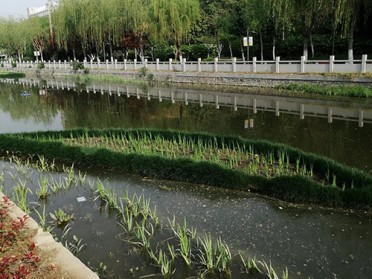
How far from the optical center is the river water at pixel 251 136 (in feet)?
17.3

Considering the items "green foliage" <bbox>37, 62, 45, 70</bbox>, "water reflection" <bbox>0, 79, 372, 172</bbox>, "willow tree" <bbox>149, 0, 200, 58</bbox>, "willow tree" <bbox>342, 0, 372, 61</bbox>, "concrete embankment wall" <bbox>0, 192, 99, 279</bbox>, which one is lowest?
"water reflection" <bbox>0, 79, 372, 172</bbox>

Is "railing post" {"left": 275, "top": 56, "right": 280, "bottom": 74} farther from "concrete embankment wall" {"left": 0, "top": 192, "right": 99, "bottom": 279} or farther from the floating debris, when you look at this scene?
"concrete embankment wall" {"left": 0, "top": 192, "right": 99, "bottom": 279}

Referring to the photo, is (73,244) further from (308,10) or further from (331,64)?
(308,10)

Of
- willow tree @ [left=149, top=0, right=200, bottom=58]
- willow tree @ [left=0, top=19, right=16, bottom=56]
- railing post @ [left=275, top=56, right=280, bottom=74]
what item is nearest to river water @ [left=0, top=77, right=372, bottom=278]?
railing post @ [left=275, top=56, right=280, bottom=74]

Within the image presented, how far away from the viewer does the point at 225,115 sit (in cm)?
1591

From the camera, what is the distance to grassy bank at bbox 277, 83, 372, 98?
57.1 ft

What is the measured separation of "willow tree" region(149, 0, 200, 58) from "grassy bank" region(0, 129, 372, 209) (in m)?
24.5

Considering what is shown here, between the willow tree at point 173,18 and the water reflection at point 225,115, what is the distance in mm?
10784

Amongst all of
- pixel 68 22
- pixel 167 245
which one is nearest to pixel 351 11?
pixel 167 245

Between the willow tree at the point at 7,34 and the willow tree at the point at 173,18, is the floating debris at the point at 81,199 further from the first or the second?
the willow tree at the point at 7,34

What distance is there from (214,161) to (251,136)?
13.6 feet

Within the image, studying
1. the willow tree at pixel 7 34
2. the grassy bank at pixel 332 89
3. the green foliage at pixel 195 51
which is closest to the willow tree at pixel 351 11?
the grassy bank at pixel 332 89

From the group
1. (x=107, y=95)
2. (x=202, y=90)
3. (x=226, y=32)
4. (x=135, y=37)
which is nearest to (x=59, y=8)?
(x=135, y=37)

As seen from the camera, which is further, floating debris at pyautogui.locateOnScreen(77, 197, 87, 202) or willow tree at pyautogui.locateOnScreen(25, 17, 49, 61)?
willow tree at pyautogui.locateOnScreen(25, 17, 49, 61)
